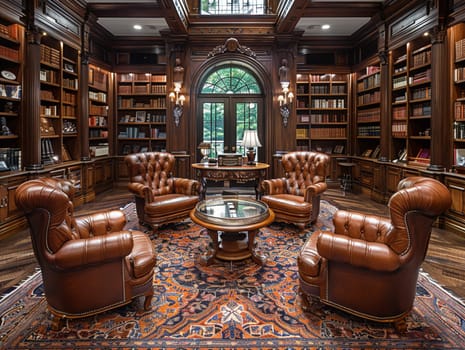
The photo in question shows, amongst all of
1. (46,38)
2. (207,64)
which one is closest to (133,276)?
(46,38)

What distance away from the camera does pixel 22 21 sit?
4539 mm

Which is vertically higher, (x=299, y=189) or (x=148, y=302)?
(x=299, y=189)

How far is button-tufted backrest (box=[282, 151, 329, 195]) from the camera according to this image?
493 centimetres

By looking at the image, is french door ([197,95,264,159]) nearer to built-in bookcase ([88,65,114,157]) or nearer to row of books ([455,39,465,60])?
built-in bookcase ([88,65,114,157])

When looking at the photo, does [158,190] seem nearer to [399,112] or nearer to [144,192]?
[144,192]

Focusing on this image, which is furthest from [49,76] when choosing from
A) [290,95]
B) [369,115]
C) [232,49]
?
[369,115]

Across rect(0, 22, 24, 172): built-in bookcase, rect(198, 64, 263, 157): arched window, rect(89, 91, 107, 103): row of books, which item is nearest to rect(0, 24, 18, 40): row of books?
rect(0, 22, 24, 172): built-in bookcase

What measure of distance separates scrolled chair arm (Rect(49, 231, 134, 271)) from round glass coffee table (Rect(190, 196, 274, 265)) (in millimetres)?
1097

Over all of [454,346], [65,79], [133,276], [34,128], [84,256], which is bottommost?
[454,346]

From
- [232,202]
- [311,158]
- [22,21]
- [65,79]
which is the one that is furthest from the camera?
[65,79]

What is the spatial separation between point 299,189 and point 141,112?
4946 mm

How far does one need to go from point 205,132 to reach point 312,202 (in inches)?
157

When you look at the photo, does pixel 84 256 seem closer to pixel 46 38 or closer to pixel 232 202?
pixel 232 202

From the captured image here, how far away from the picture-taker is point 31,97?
469cm
